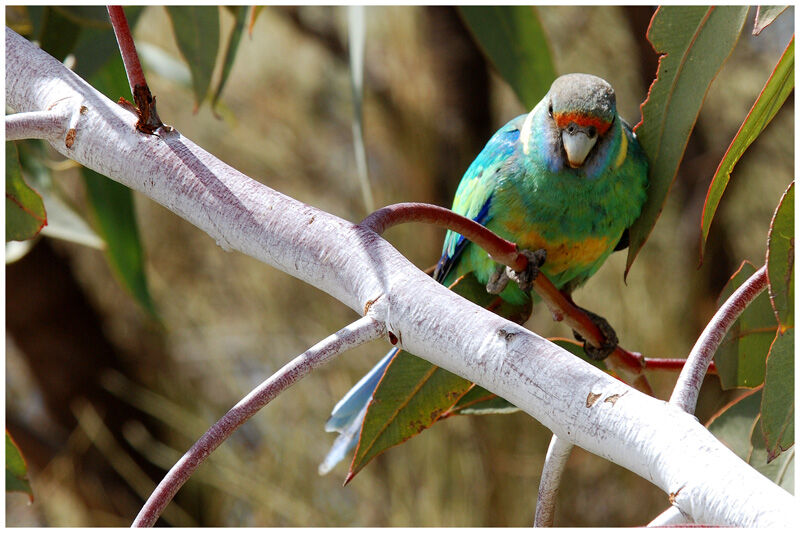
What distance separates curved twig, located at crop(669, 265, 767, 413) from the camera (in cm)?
42

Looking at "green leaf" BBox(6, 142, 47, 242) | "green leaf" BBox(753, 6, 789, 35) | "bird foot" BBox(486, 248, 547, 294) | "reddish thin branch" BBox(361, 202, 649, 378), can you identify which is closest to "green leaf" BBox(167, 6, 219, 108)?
"green leaf" BBox(6, 142, 47, 242)

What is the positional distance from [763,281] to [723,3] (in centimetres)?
29

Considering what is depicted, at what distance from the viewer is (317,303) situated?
2396 millimetres

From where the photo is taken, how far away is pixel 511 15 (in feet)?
3.73

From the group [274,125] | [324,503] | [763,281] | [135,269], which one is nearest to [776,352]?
[763,281]

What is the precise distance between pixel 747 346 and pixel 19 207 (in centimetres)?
75

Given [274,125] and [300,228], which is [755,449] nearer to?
[300,228]

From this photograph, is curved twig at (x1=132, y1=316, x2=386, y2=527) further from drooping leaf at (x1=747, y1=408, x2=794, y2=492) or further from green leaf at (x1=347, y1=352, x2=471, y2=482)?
drooping leaf at (x1=747, y1=408, x2=794, y2=492)

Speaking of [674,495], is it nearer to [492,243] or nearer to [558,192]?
[492,243]

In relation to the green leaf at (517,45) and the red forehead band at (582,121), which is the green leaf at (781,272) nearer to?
the red forehead band at (582,121)

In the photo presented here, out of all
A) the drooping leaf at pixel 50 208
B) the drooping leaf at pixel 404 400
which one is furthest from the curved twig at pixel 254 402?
the drooping leaf at pixel 50 208

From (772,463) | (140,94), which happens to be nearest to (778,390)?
(772,463)

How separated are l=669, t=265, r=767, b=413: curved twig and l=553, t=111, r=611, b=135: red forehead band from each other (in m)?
0.38

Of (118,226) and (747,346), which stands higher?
(118,226)
